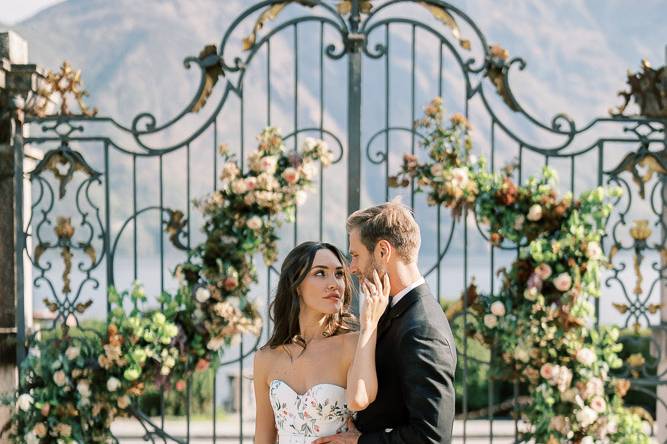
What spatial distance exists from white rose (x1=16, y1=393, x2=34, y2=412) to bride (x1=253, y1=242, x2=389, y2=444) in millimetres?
2237

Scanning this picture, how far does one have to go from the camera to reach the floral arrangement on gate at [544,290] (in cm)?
484

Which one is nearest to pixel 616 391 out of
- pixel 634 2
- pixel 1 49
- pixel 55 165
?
pixel 55 165

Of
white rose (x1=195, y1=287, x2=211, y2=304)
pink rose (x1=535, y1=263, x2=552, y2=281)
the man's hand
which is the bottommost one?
the man's hand

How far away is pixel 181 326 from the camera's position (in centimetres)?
494

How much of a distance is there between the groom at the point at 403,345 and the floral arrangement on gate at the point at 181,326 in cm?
226

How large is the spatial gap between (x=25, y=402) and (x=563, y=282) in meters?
2.69

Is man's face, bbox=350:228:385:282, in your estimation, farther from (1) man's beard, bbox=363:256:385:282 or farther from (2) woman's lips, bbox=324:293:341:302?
(2) woman's lips, bbox=324:293:341:302

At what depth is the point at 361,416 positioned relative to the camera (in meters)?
2.72

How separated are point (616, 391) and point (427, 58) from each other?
3722 inches

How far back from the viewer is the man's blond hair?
101 inches

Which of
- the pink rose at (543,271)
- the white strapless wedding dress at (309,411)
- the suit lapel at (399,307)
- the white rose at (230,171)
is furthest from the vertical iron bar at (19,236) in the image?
the suit lapel at (399,307)

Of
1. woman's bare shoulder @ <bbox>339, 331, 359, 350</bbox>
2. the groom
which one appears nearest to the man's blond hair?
the groom

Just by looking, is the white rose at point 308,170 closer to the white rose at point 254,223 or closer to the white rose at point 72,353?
the white rose at point 254,223

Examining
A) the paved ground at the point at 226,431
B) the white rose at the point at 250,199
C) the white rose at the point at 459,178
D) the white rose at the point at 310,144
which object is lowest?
the paved ground at the point at 226,431
